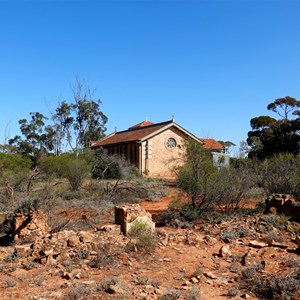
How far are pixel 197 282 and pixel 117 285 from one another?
1370 mm

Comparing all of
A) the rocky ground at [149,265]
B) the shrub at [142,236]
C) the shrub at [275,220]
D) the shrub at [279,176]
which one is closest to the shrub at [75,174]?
the shrub at [279,176]

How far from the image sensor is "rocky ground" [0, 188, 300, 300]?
5465 mm

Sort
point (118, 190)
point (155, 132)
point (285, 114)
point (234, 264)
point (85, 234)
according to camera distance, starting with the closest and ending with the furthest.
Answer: point (234, 264)
point (85, 234)
point (118, 190)
point (155, 132)
point (285, 114)

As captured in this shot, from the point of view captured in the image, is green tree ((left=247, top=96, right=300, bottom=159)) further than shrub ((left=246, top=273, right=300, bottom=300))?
Yes

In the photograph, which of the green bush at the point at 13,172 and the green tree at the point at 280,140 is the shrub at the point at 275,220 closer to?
the green bush at the point at 13,172

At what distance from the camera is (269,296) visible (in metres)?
5.34

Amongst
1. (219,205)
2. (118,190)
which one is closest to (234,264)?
(219,205)

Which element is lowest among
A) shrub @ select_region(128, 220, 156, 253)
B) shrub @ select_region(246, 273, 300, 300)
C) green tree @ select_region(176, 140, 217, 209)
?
shrub @ select_region(246, 273, 300, 300)

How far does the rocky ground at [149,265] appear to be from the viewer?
215 inches

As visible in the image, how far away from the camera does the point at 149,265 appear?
6812 millimetres

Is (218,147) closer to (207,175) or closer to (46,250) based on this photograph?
(207,175)

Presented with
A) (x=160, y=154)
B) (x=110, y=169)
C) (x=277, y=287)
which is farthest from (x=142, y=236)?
(x=160, y=154)

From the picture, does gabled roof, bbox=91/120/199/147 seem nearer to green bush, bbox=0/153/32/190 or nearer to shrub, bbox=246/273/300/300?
green bush, bbox=0/153/32/190

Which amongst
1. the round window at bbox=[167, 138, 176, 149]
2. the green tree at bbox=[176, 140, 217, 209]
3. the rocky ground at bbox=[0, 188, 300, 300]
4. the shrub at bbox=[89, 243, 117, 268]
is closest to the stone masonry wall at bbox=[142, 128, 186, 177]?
the round window at bbox=[167, 138, 176, 149]
